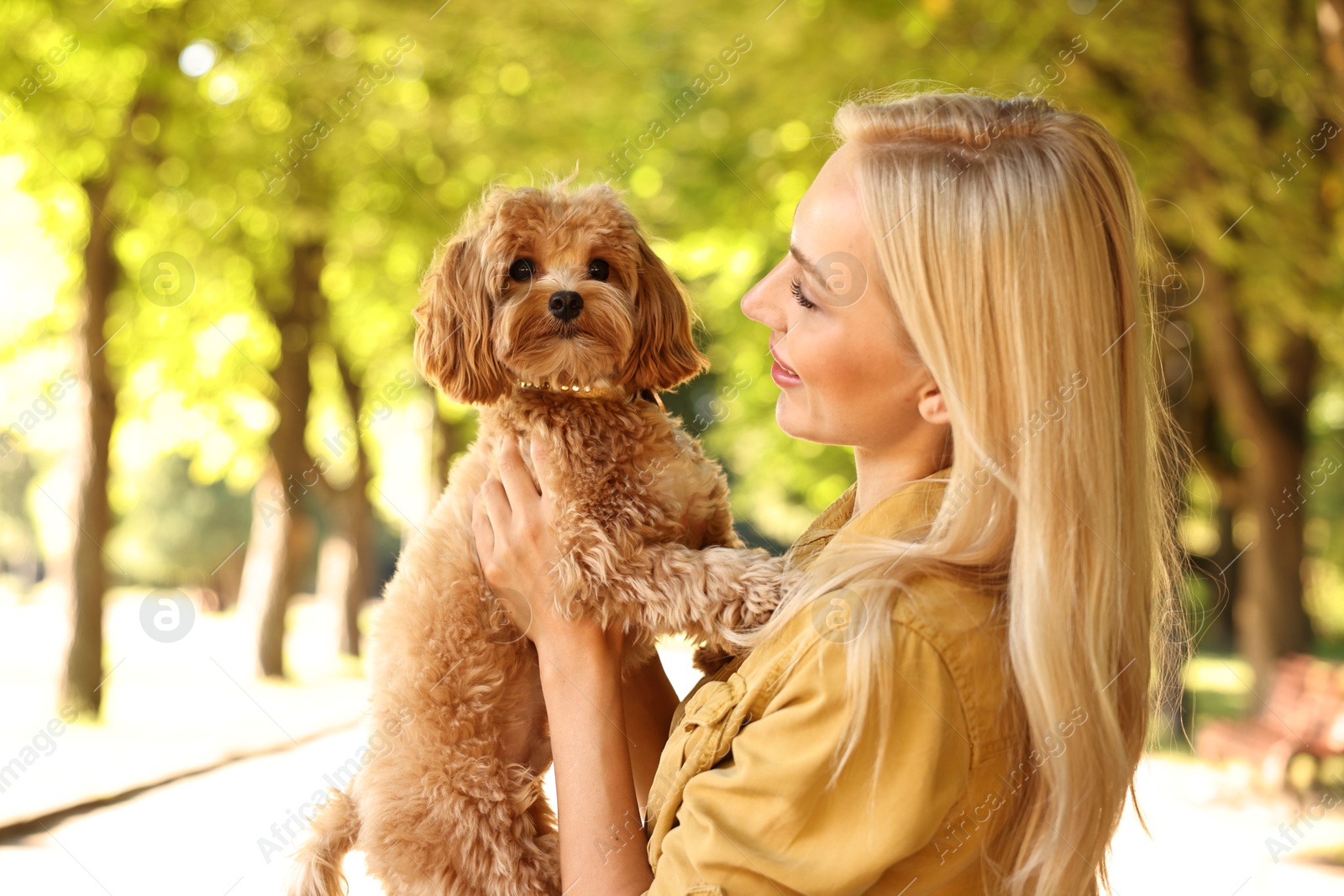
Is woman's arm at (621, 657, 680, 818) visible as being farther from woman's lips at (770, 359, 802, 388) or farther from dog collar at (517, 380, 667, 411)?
woman's lips at (770, 359, 802, 388)

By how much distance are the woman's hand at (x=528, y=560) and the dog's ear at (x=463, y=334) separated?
346 millimetres

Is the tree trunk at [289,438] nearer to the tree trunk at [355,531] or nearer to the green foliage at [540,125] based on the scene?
the green foliage at [540,125]

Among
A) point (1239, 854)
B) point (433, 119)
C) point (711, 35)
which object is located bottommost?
point (1239, 854)

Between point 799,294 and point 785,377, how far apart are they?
8.7 inches

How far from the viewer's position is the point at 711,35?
9.09 meters

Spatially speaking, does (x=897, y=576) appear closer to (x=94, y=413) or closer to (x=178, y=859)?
(x=178, y=859)

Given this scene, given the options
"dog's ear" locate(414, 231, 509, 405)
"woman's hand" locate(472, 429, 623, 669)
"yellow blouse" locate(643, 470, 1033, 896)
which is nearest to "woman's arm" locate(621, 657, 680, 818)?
"woman's hand" locate(472, 429, 623, 669)

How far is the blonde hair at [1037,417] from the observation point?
79.0 inches

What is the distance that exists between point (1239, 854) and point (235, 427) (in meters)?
15.5

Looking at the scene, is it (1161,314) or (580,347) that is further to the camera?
(1161,314)

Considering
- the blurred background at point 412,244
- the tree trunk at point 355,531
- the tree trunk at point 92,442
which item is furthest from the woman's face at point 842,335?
the tree trunk at point 355,531

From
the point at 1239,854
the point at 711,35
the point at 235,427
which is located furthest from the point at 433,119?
the point at 1239,854

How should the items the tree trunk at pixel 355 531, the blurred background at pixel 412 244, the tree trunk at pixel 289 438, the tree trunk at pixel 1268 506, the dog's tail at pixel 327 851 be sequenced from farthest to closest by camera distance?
the tree trunk at pixel 355 531, the tree trunk at pixel 289 438, the tree trunk at pixel 1268 506, the blurred background at pixel 412 244, the dog's tail at pixel 327 851

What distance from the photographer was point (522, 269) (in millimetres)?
3242
